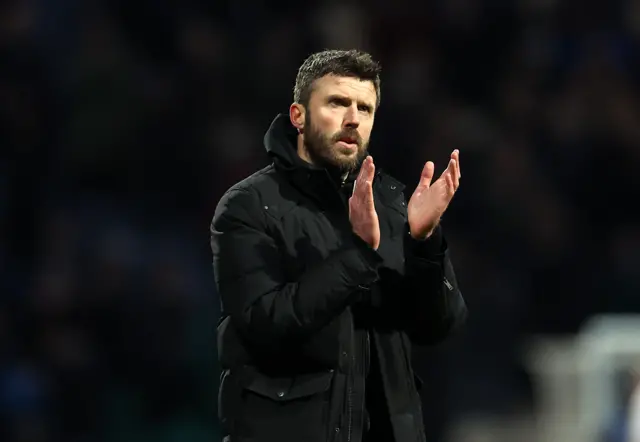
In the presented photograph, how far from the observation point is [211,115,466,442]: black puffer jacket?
324cm

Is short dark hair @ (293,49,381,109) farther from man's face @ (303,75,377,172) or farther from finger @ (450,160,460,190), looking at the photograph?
finger @ (450,160,460,190)

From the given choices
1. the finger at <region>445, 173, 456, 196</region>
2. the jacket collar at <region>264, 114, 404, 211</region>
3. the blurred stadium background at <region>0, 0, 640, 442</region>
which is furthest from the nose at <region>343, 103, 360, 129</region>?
the blurred stadium background at <region>0, 0, 640, 442</region>

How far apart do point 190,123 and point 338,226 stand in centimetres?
491

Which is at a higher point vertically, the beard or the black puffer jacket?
the beard

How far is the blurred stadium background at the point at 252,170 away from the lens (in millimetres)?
7367

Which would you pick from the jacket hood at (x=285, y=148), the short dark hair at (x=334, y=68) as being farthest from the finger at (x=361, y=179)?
the short dark hair at (x=334, y=68)

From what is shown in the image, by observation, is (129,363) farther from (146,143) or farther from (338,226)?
(338,226)

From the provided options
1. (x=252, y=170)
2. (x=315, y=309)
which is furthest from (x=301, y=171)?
(x=252, y=170)

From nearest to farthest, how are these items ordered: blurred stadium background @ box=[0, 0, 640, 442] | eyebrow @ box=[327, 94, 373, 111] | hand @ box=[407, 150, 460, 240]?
hand @ box=[407, 150, 460, 240] < eyebrow @ box=[327, 94, 373, 111] < blurred stadium background @ box=[0, 0, 640, 442]

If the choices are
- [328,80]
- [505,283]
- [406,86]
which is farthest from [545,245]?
[328,80]

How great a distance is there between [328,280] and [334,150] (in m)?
0.41

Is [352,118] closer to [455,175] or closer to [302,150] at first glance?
[302,150]

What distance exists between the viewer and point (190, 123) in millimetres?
8281

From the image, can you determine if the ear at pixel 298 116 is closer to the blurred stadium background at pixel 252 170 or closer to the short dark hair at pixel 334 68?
the short dark hair at pixel 334 68
